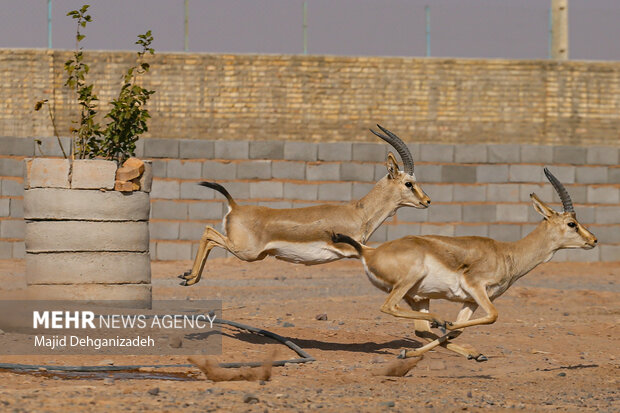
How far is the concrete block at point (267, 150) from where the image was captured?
1975 centimetres

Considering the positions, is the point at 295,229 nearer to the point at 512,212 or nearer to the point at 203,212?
the point at 203,212

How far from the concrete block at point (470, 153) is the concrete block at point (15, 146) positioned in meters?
8.23

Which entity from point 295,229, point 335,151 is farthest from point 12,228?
point 295,229

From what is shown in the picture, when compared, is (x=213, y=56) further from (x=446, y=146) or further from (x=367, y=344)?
(x=367, y=344)

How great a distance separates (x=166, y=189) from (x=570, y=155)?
8.10m

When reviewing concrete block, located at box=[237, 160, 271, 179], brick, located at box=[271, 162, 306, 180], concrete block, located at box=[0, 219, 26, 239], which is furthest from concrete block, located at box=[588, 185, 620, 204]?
concrete block, located at box=[0, 219, 26, 239]

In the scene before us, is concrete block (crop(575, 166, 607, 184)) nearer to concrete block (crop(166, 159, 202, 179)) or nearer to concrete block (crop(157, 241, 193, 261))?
concrete block (crop(166, 159, 202, 179))

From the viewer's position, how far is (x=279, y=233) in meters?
11.1

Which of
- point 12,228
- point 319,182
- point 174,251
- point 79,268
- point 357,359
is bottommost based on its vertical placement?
point 357,359

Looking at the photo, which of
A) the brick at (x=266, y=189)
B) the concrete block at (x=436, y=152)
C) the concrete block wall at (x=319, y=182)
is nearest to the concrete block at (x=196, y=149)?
the concrete block wall at (x=319, y=182)

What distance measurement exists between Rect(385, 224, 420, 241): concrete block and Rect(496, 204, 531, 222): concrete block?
5.64ft

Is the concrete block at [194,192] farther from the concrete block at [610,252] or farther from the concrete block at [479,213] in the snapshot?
the concrete block at [610,252]

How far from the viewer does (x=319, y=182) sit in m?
19.8

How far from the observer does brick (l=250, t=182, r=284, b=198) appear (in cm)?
1966
